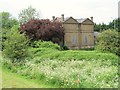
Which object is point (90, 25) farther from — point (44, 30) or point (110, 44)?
point (110, 44)

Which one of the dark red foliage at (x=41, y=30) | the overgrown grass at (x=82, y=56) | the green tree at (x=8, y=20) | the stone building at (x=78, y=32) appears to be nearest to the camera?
the overgrown grass at (x=82, y=56)

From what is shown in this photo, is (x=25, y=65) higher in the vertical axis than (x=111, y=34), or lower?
lower

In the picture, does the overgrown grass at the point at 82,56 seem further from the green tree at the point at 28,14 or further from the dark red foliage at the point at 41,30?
the green tree at the point at 28,14

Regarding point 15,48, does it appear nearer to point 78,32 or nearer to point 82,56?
point 82,56

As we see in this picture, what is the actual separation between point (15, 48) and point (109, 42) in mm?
8018

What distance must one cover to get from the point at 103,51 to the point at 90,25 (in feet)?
91.1

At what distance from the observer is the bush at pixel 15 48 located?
800 inches

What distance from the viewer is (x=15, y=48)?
20.5m

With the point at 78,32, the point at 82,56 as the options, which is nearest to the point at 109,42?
the point at 82,56

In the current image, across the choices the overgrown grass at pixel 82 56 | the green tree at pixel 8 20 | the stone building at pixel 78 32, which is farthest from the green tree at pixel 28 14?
the overgrown grass at pixel 82 56

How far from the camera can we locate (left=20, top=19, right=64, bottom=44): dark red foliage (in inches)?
1483

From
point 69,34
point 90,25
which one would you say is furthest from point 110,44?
point 90,25

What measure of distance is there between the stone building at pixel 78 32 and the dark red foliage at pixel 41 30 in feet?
24.6

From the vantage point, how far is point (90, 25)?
51.5 meters
